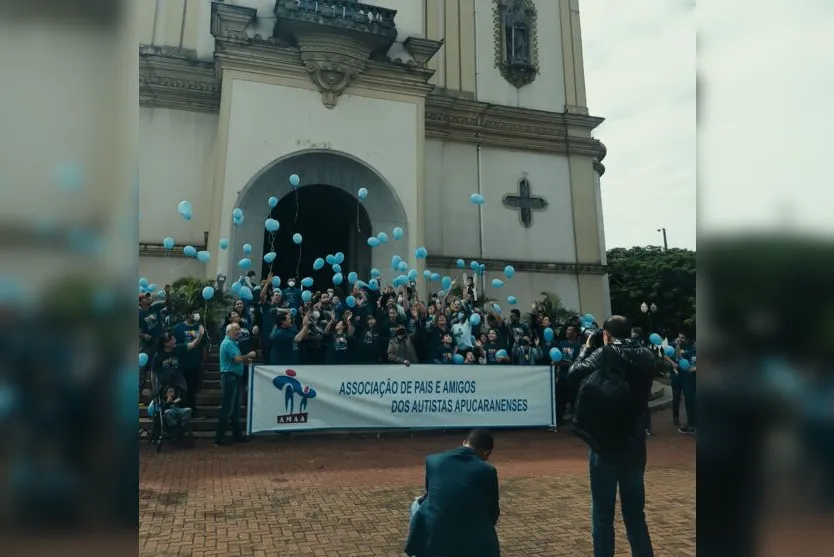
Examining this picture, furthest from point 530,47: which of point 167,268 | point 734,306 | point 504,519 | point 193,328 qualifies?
point 734,306

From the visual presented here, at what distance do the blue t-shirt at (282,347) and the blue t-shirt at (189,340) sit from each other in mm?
1191

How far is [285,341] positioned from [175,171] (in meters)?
9.35

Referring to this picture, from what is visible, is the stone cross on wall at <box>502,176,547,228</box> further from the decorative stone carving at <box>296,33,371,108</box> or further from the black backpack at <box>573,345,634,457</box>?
the black backpack at <box>573,345,634,457</box>

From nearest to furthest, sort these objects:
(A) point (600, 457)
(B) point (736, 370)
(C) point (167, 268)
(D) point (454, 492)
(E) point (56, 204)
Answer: (E) point (56, 204) → (B) point (736, 370) → (D) point (454, 492) → (A) point (600, 457) → (C) point (167, 268)

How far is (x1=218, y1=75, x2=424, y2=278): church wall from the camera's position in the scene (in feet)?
46.1

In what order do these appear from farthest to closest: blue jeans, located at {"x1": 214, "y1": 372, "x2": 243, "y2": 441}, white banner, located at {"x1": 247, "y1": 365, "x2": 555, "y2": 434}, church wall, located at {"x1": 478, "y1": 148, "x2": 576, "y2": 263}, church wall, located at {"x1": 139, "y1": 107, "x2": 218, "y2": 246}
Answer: church wall, located at {"x1": 478, "y1": 148, "x2": 576, "y2": 263}, church wall, located at {"x1": 139, "y1": 107, "x2": 218, "y2": 246}, white banner, located at {"x1": 247, "y1": 365, "x2": 555, "y2": 434}, blue jeans, located at {"x1": 214, "y1": 372, "x2": 243, "y2": 441}

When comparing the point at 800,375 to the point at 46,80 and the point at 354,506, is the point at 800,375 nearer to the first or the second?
the point at 46,80

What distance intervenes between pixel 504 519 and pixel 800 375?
4691 mm

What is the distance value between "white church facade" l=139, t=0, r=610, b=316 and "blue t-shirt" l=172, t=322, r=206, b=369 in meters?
4.69

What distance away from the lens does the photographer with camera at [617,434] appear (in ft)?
12.1

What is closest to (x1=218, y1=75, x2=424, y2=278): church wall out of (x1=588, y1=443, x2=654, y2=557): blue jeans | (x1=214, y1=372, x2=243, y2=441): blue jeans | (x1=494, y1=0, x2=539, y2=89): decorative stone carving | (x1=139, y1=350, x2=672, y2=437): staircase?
(x1=139, y1=350, x2=672, y2=437): staircase

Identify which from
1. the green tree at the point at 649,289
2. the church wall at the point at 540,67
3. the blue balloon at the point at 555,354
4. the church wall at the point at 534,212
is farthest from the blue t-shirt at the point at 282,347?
the green tree at the point at 649,289

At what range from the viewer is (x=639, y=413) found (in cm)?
376

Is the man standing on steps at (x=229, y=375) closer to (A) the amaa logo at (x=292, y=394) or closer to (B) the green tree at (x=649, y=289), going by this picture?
(A) the amaa logo at (x=292, y=394)
